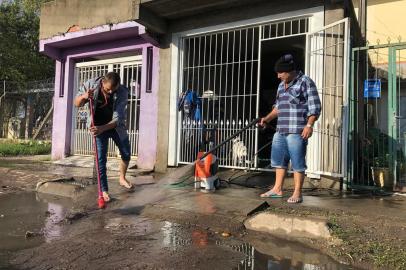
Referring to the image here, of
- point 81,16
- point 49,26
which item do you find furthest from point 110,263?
point 49,26

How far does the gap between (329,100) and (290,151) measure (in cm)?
196

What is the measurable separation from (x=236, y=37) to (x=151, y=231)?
5.24 m

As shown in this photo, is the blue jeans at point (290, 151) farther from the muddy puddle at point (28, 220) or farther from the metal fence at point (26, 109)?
the metal fence at point (26, 109)

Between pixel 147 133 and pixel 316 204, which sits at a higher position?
pixel 147 133

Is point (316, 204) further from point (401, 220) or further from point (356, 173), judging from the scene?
point (356, 173)

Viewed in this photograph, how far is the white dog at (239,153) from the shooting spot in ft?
26.4

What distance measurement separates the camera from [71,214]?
5227 mm

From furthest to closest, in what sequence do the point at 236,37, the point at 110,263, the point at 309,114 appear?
the point at 236,37 < the point at 309,114 < the point at 110,263

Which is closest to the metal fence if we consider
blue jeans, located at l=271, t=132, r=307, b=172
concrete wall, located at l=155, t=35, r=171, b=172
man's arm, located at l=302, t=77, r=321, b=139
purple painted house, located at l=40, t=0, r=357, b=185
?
purple painted house, located at l=40, t=0, r=357, b=185

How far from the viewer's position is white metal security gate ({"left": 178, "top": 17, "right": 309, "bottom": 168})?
8148mm

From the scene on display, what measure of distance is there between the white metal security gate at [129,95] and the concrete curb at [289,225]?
5.99 meters

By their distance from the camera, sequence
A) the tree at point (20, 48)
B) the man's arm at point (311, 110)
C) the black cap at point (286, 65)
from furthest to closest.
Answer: the tree at point (20, 48), the black cap at point (286, 65), the man's arm at point (311, 110)

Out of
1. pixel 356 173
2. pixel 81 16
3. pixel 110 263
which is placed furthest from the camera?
pixel 81 16

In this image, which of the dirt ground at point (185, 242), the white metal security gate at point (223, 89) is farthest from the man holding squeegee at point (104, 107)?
the white metal security gate at point (223, 89)
